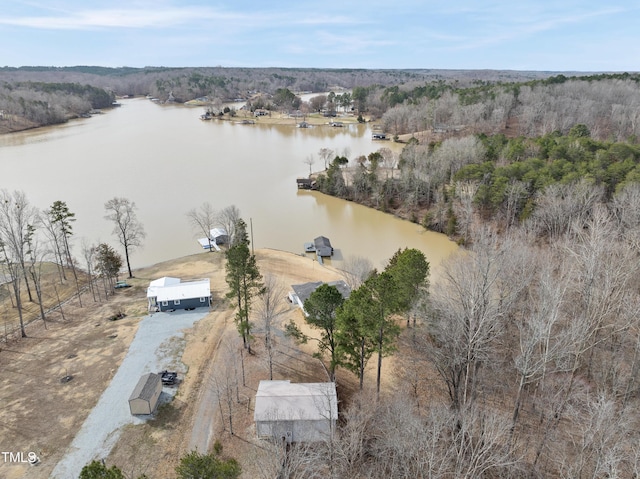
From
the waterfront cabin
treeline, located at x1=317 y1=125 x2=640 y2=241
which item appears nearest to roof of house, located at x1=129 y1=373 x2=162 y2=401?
treeline, located at x1=317 y1=125 x2=640 y2=241

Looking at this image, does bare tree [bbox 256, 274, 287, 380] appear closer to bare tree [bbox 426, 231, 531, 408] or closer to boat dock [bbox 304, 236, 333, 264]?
boat dock [bbox 304, 236, 333, 264]

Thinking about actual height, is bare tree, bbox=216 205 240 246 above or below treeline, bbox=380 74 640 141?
below

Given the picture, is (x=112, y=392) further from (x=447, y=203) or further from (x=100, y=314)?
(x=447, y=203)

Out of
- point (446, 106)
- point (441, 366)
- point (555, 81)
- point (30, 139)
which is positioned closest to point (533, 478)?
point (441, 366)

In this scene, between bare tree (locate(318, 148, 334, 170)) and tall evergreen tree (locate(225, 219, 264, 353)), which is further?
bare tree (locate(318, 148, 334, 170))

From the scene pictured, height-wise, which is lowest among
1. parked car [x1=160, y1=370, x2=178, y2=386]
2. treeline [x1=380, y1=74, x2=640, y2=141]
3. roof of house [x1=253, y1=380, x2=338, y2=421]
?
parked car [x1=160, y1=370, x2=178, y2=386]

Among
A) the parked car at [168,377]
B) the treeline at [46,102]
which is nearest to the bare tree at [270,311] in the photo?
the parked car at [168,377]

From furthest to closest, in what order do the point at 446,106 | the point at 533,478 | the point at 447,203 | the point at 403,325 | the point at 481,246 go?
the point at 446,106 < the point at 447,203 < the point at 403,325 < the point at 481,246 < the point at 533,478

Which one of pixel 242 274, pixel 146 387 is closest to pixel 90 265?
pixel 146 387
